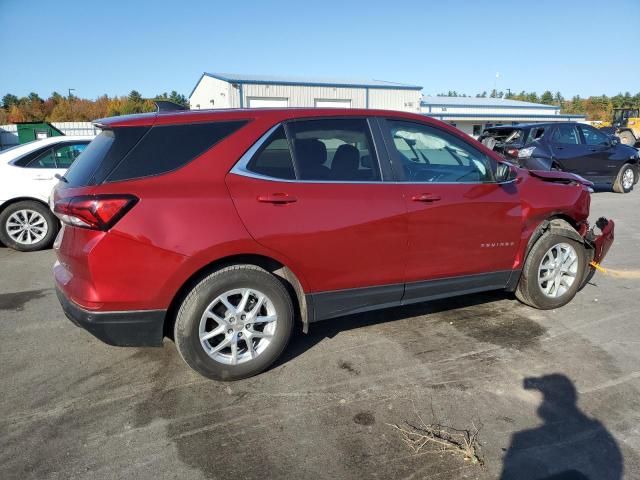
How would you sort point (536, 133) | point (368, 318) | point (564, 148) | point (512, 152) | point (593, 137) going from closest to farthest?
1. point (368, 318)
2. point (512, 152)
3. point (536, 133)
4. point (564, 148)
5. point (593, 137)

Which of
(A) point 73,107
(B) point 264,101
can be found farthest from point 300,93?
(A) point 73,107

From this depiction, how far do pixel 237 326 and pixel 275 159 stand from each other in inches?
44.8

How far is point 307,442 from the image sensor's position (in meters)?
2.67

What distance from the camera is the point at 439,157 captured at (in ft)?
13.7

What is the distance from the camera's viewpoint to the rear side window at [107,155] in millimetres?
2988

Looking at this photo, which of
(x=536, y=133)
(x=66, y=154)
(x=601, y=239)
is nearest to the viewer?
(x=601, y=239)

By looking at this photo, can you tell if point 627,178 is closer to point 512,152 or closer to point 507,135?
point 507,135

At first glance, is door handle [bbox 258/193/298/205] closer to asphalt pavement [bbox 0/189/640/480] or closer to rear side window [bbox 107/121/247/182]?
rear side window [bbox 107/121/247/182]

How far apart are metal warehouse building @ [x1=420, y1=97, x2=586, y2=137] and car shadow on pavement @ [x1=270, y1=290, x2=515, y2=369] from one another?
41013 mm

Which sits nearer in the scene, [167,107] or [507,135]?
[167,107]

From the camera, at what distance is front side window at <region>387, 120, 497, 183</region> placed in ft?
12.6

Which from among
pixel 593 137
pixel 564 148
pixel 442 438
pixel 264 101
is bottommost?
pixel 442 438

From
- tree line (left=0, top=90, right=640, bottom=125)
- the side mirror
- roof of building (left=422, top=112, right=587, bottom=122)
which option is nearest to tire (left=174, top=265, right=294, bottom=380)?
the side mirror

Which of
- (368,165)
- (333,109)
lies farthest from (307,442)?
(333,109)
